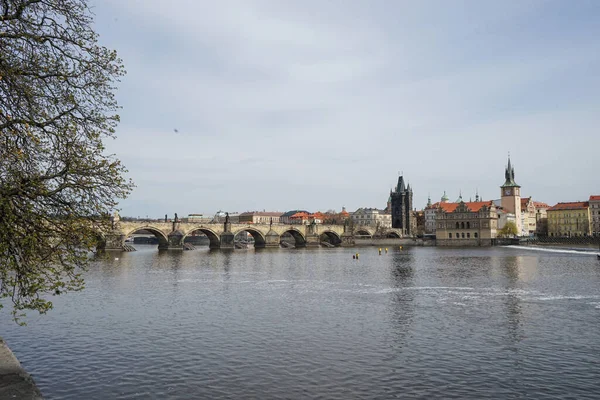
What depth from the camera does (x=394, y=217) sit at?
642ft

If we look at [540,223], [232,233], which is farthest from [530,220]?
[232,233]

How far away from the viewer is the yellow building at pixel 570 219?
541ft

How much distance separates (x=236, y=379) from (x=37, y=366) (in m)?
6.83

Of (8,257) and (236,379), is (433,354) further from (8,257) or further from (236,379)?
(8,257)

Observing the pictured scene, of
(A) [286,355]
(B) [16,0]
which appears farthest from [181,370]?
(B) [16,0]

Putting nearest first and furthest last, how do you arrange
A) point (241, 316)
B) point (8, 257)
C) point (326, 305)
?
point (8, 257) → point (241, 316) → point (326, 305)

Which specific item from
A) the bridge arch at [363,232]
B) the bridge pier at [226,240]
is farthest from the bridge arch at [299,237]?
the bridge arch at [363,232]

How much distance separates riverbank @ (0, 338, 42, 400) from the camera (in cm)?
1194

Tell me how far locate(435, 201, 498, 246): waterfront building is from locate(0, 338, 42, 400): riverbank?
14551 centimetres

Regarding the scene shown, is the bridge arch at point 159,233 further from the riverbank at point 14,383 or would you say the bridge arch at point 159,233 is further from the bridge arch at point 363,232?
the riverbank at point 14,383

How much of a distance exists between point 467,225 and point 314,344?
142 metres

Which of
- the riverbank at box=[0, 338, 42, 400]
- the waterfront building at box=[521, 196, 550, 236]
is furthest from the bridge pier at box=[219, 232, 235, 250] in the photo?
the waterfront building at box=[521, 196, 550, 236]

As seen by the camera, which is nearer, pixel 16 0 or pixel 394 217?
pixel 16 0

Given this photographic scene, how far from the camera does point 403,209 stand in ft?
629
